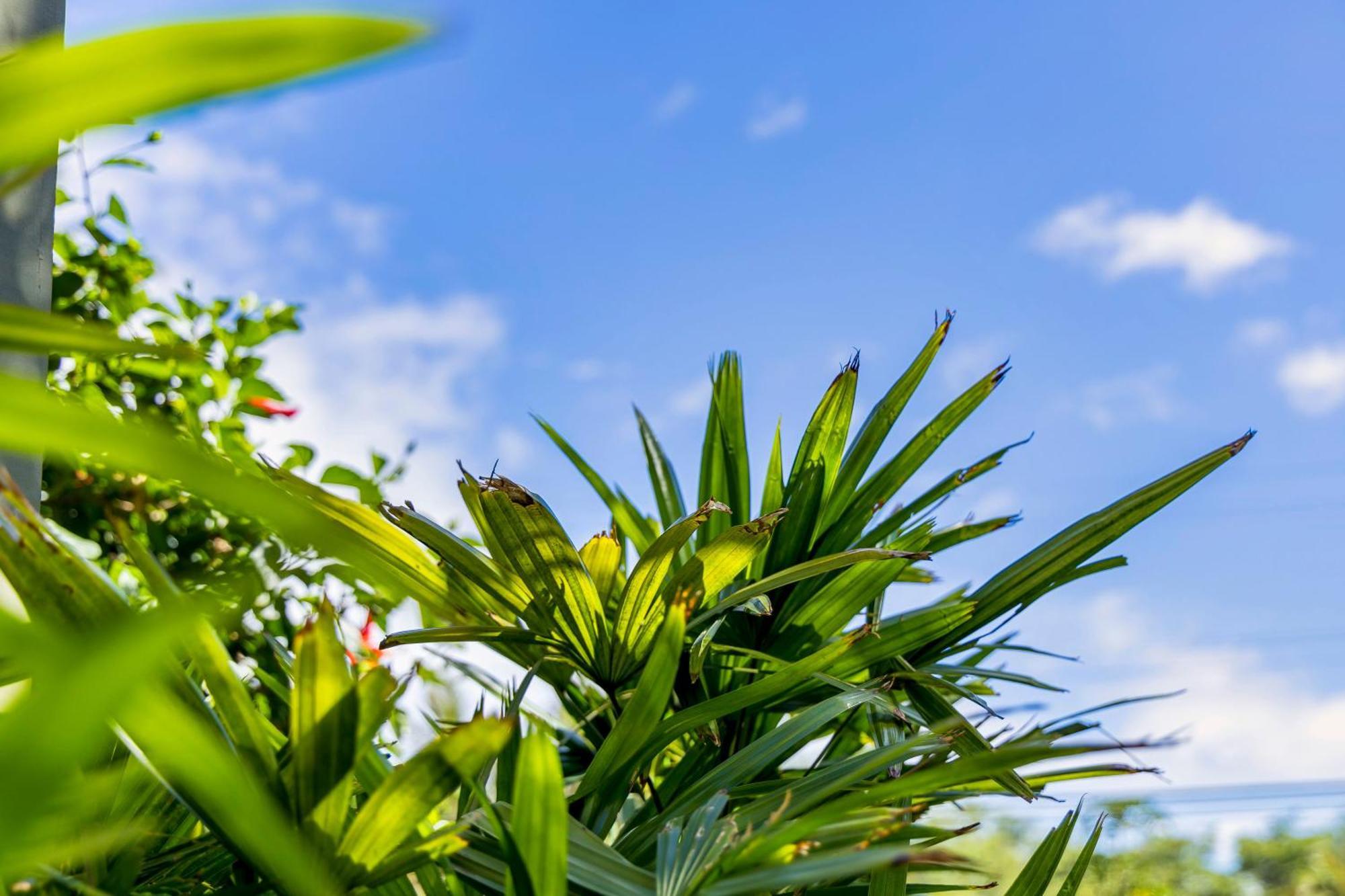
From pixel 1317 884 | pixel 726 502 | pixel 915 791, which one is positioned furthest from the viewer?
pixel 1317 884

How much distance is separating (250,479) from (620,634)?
1.75 feet

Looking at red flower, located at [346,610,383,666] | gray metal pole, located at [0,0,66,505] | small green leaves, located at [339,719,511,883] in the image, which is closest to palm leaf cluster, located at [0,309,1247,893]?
small green leaves, located at [339,719,511,883]

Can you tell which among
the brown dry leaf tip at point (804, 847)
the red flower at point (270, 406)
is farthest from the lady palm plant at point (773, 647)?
the red flower at point (270, 406)

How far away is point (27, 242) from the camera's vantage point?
2.17 ft

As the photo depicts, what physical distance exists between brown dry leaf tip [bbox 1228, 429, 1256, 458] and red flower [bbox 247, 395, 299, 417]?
1159 mm

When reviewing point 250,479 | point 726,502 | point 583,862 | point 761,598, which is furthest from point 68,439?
point 726,502

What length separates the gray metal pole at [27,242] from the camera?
631mm

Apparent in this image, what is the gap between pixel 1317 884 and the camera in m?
9.79

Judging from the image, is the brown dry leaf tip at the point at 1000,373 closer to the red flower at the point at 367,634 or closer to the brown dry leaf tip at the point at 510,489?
the brown dry leaf tip at the point at 510,489

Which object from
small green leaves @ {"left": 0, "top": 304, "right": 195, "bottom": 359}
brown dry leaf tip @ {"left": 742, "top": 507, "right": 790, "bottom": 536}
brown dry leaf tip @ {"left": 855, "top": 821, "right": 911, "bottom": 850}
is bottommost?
brown dry leaf tip @ {"left": 855, "top": 821, "right": 911, "bottom": 850}

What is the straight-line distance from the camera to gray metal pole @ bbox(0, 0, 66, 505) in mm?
631

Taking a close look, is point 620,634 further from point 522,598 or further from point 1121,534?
point 1121,534

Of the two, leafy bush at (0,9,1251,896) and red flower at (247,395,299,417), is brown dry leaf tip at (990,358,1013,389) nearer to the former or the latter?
leafy bush at (0,9,1251,896)

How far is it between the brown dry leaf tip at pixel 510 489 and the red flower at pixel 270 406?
82 centimetres
